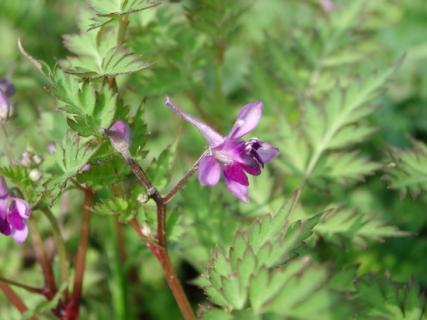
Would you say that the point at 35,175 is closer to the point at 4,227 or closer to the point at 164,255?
the point at 4,227

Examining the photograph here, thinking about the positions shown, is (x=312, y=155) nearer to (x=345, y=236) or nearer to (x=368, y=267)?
(x=345, y=236)

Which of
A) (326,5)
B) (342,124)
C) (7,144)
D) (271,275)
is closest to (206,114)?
(342,124)

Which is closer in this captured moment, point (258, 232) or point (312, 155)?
point (258, 232)

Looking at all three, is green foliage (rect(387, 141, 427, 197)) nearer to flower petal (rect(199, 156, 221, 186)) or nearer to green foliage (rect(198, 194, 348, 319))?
green foliage (rect(198, 194, 348, 319))

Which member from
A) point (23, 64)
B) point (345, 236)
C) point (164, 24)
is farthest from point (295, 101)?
point (23, 64)

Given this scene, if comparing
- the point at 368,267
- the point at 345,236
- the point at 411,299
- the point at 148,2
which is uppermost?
the point at 148,2
